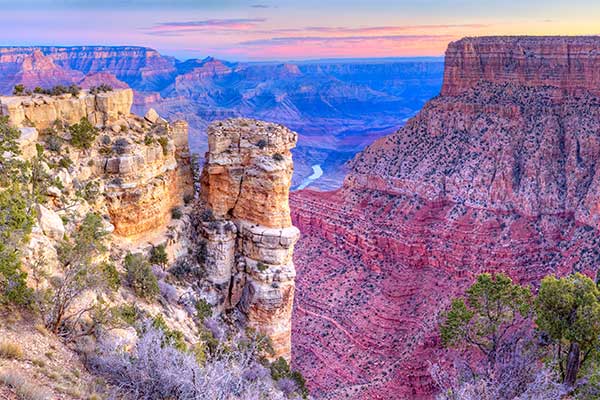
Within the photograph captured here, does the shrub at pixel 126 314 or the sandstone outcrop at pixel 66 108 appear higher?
the sandstone outcrop at pixel 66 108

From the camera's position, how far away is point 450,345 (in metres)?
18.6

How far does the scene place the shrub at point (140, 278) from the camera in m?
15.7

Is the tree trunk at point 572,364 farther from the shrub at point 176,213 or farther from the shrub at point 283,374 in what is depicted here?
the shrub at point 176,213

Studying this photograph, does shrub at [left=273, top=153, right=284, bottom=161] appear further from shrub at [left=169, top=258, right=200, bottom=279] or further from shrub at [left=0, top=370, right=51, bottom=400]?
shrub at [left=0, top=370, right=51, bottom=400]

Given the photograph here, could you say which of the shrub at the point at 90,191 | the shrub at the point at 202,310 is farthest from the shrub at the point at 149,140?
the shrub at the point at 202,310

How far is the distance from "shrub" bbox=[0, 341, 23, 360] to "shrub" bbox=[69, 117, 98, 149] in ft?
31.7

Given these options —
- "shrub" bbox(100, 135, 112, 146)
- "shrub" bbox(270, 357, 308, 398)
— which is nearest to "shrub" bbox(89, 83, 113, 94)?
"shrub" bbox(100, 135, 112, 146)

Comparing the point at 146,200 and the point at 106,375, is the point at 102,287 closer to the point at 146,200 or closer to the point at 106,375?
the point at 106,375

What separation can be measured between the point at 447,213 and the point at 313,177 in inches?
3503

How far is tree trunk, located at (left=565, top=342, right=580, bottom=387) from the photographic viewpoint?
49.5ft

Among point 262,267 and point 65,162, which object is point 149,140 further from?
point 262,267

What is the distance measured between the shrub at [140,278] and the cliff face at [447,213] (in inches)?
634

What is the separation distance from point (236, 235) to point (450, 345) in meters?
9.75

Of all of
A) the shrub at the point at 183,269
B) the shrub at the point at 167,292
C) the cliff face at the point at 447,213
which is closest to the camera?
the shrub at the point at 167,292
